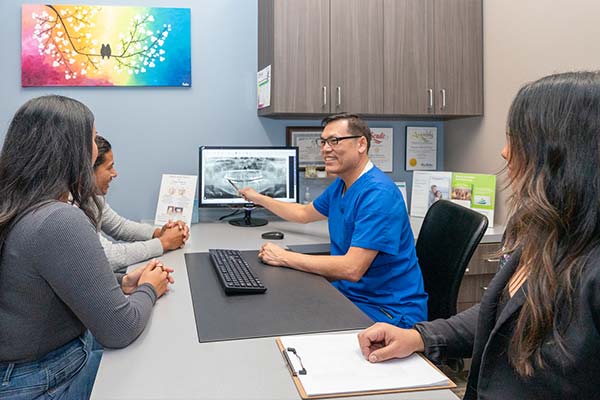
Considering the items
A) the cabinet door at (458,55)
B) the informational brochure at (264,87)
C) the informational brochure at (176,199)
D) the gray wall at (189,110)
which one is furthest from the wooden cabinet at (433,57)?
the informational brochure at (176,199)

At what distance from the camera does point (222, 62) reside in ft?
9.81

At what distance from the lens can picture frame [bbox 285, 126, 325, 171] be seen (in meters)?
3.10

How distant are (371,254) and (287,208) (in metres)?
0.92

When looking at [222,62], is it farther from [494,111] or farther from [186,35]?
[494,111]

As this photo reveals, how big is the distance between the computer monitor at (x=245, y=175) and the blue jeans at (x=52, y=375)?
5.13 ft

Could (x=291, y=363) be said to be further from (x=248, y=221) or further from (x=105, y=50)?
(x=105, y=50)

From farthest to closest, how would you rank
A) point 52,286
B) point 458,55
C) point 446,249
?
1. point 458,55
2. point 446,249
3. point 52,286

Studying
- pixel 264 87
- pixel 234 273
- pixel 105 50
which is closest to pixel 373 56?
pixel 264 87

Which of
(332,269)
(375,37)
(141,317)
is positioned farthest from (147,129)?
(141,317)

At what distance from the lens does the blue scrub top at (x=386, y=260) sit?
184 centimetres

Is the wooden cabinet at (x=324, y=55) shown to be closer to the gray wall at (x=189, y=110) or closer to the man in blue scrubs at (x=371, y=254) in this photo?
the gray wall at (x=189, y=110)

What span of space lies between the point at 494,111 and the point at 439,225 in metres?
1.21

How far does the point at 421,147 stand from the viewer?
10.9 feet

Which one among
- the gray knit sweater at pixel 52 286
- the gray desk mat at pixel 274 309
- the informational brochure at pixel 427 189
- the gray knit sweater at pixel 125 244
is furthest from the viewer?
the informational brochure at pixel 427 189
